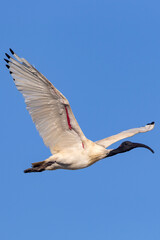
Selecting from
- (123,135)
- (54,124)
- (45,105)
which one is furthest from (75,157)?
(123,135)

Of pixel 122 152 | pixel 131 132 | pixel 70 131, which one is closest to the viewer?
pixel 70 131

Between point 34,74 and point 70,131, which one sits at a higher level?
point 34,74

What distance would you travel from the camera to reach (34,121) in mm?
11445

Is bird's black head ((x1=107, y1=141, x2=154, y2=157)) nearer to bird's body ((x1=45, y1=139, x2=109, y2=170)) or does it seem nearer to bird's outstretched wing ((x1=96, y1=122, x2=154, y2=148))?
bird's outstretched wing ((x1=96, y1=122, x2=154, y2=148))

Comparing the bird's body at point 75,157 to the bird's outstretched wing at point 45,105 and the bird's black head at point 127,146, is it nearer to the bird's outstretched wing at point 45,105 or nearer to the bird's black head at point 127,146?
the bird's outstretched wing at point 45,105

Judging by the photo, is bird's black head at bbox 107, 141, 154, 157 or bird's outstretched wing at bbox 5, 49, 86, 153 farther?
bird's black head at bbox 107, 141, 154, 157

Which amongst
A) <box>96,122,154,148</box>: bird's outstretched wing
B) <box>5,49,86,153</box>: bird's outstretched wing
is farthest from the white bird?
<box>96,122,154,148</box>: bird's outstretched wing

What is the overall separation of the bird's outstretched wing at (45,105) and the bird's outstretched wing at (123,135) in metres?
1.14

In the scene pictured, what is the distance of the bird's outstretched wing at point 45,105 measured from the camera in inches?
432

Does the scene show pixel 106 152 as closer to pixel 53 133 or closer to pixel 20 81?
pixel 53 133

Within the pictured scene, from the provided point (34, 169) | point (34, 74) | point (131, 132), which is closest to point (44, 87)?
point (34, 74)

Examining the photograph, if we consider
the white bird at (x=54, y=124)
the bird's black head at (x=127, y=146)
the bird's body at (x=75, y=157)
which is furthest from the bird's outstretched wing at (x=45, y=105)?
the bird's black head at (x=127, y=146)

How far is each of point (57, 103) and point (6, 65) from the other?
1.30 metres

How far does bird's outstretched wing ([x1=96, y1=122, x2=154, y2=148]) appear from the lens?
41.9ft
